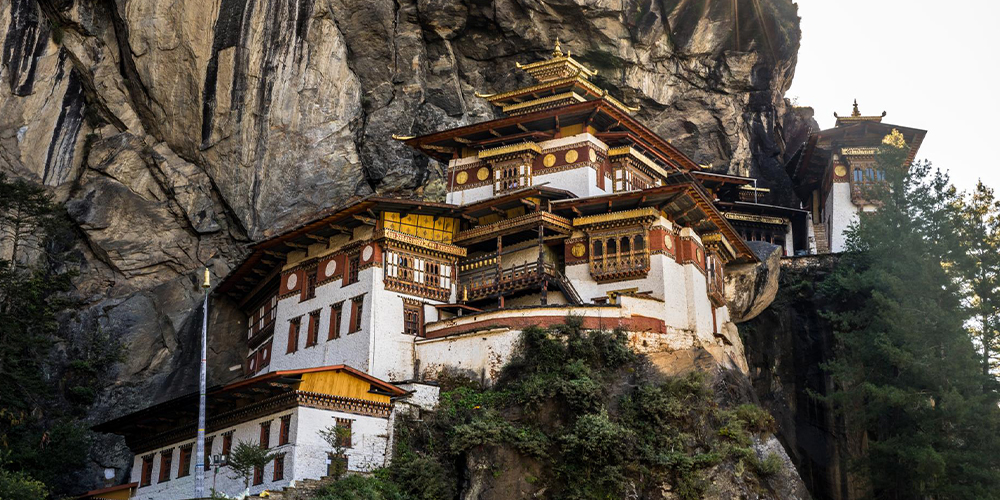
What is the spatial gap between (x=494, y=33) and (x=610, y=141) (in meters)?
15.5

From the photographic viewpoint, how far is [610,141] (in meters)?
56.8

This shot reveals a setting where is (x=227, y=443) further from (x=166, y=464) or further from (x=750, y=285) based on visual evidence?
(x=750, y=285)

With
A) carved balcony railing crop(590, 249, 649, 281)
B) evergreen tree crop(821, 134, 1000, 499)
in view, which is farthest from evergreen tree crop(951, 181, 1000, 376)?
carved balcony railing crop(590, 249, 649, 281)

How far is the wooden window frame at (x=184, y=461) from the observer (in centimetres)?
4341

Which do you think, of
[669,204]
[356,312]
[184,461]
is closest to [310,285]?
[356,312]

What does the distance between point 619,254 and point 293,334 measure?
14.8 meters

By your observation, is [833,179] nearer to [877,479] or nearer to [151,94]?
[877,479]

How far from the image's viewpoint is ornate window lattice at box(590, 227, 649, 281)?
49.3m

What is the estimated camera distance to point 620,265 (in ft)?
163

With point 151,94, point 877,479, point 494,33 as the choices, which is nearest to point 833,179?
point 494,33

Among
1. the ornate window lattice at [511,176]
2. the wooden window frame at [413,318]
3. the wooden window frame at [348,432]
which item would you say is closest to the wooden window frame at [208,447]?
the wooden window frame at [348,432]

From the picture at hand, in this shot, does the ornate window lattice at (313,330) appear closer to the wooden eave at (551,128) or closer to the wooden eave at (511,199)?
the wooden eave at (511,199)

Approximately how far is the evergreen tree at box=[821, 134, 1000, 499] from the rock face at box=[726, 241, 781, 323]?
3.72 m

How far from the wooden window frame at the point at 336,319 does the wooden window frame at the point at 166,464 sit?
817 cm
